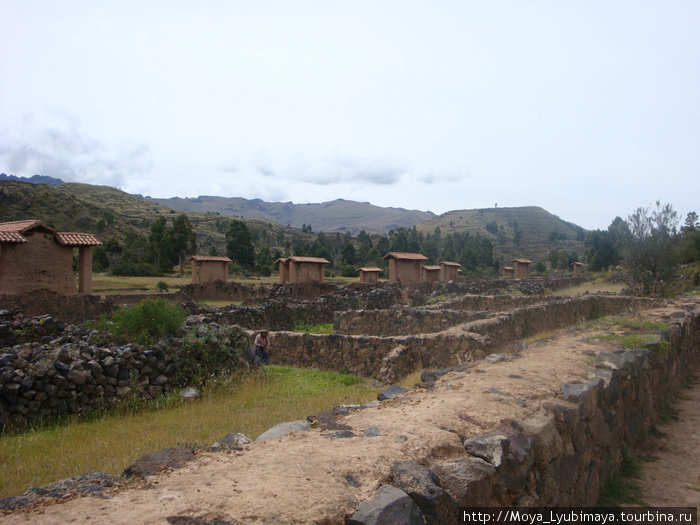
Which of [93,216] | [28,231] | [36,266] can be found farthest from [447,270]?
[93,216]

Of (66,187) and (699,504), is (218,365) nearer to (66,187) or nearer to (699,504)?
(699,504)

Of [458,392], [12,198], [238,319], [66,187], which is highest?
[66,187]

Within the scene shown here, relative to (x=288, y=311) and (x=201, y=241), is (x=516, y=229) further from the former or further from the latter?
(x=288, y=311)

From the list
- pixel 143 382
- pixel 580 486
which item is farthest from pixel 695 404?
pixel 143 382

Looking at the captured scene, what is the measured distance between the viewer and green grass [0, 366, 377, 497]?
188 inches

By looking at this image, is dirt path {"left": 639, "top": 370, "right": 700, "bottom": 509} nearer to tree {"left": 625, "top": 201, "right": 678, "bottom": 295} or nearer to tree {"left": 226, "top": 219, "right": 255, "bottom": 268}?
tree {"left": 625, "top": 201, "right": 678, "bottom": 295}

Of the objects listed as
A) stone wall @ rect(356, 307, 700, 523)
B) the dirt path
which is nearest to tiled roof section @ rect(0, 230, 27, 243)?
stone wall @ rect(356, 307, 700, 523)

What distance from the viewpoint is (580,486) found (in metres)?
4.01

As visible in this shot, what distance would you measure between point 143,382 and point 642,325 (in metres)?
8.94

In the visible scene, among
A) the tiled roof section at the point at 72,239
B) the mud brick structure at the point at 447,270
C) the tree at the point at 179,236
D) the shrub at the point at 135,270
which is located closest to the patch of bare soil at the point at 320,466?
the tiled roof section at the point at 72,239

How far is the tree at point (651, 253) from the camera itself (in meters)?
23.2

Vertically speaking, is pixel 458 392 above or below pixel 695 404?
above

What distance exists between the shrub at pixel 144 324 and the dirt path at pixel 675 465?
25.1 ft

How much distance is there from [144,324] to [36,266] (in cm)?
1233
